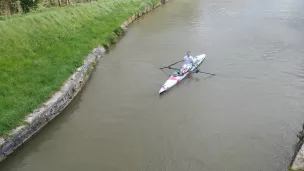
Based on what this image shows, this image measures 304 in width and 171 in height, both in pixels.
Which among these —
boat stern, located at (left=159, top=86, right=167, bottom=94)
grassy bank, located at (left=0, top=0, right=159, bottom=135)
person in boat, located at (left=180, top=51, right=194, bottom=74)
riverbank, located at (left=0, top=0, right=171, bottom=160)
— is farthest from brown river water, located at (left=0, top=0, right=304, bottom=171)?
A: grassy bank, located at (left=0, top=0, right=159, bottom=135)

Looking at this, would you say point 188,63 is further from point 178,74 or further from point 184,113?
point 184,113

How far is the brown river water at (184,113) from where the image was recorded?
40.0ft

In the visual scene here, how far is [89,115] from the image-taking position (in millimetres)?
15203

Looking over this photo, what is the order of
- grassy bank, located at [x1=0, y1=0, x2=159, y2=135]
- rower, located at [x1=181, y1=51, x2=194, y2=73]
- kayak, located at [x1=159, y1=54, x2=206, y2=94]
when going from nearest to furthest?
grassy bank, located at [x1=0, y1=0, x2=159, y2=135] < kayak, located at [x1=159, y1=54, x2=206, y2=94] < rower, located at [x1=181, y1=51, x2=194, y2=73]

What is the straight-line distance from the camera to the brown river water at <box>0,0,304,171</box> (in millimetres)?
12195

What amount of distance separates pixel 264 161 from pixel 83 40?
14.2 metres

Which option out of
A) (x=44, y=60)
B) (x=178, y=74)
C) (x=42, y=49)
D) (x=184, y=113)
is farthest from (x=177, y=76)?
(x=42, y=49)

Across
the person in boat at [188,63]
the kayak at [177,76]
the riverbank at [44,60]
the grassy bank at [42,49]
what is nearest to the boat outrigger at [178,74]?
the kayak at [177,76]

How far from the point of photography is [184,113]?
15.0 metres

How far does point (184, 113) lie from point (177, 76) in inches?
140

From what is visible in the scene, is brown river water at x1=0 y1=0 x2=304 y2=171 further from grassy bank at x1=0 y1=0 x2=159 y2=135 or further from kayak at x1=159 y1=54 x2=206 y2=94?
grassy bank at x1=0 y1=0 x2=159 y2=135

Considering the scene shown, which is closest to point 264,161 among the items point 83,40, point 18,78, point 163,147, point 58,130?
point 163,147

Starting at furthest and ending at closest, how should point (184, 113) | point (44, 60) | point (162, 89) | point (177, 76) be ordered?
point (44, 60), point (177, 76), point (162, 89), point (184, 113)

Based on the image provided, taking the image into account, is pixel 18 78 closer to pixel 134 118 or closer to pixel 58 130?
pixel 58 130
